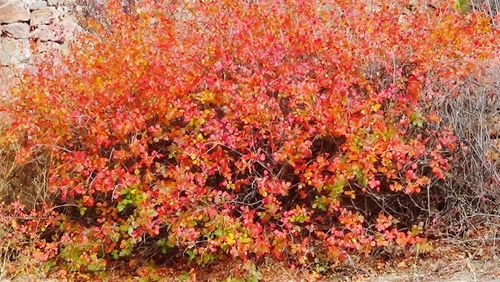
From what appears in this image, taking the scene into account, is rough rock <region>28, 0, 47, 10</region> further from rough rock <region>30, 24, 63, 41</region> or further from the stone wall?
rough rock <region>30, 24, 63, 41</region>

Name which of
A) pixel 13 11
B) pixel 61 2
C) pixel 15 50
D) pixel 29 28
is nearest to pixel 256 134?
pixel 15 50

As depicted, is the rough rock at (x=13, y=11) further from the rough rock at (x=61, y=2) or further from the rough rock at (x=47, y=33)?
the rough rock at (x=61, y=2)

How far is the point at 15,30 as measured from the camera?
957 centimetres

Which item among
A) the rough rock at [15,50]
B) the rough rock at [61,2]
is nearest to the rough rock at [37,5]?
the rough rock at [61,2]

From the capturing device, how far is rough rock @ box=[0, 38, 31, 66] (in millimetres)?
9203

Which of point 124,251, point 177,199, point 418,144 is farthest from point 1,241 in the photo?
point 418,144

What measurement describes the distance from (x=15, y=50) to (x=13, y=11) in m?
0.65

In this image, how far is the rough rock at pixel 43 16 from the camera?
9.73 meters

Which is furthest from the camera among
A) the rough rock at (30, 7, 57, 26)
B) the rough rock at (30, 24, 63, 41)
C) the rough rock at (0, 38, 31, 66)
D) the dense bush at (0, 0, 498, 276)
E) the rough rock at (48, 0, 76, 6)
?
the rough rock at (48, 0, 76, 6)

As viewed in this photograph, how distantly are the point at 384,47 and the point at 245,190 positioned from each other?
154 cm

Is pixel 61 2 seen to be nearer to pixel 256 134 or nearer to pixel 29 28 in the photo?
pixel 29 28

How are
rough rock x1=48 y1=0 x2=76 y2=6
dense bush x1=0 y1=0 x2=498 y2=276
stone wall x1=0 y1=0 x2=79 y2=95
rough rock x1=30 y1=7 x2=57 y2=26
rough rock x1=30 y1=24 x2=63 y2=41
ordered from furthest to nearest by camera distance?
rough rock x1=48 y1=0 x2=76 y2=6, rough rock x1=30 y1=7 x2=57 y2=26, rough rock x1=30 y1=24 x2=63 y2=41, stone wall x1=0 y1=0 x2=79 y2=95, dense bush x1=0 y1=0 x2=498 y2=276

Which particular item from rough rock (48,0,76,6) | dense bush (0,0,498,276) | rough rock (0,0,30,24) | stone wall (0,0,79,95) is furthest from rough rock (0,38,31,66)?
dense bush (0,0,498,276)

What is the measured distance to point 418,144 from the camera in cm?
457
